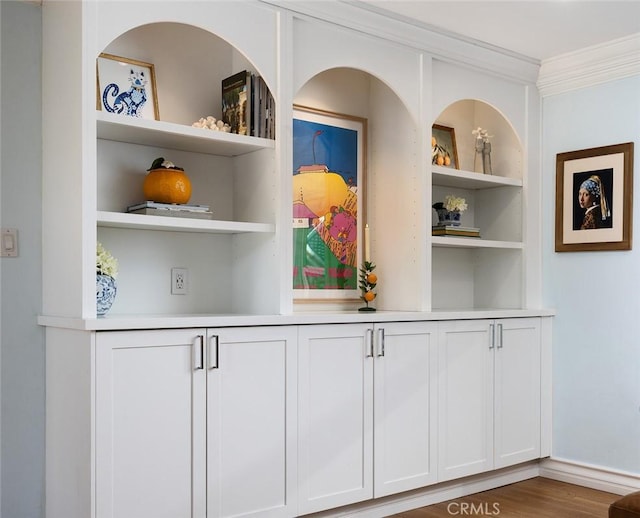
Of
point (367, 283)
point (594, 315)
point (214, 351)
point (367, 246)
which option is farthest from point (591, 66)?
point (214, 351)

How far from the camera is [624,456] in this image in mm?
3809

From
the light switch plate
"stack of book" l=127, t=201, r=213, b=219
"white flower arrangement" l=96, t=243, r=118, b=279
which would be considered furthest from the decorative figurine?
the light switch plate

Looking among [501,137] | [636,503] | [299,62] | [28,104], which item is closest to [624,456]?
[636,503]

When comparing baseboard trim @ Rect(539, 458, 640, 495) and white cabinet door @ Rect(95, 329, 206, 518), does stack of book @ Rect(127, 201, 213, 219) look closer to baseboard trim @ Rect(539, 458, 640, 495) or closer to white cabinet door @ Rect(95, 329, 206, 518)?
white cabinet door @ Rect(95, 329, 206, 518)

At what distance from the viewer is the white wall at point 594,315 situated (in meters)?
3.82

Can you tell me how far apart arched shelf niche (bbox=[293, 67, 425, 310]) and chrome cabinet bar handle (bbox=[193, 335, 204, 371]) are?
1.29 m

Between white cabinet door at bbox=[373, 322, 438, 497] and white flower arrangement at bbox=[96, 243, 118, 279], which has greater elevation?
white flower arrangement at bbox=[96, 243, 118, 279]

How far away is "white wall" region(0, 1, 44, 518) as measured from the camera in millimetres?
2791

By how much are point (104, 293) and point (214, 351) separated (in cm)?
47

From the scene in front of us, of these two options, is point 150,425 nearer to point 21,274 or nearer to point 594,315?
point 21,274

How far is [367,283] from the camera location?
3703 millimetres

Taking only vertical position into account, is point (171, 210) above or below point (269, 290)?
above

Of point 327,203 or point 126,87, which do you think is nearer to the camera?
point 126,87

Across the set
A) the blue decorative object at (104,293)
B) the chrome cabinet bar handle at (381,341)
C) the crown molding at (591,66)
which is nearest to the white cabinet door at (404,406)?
the chrome cabinet bar handle at (381,341)
